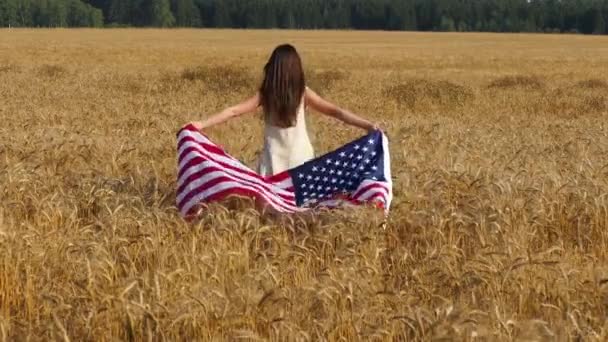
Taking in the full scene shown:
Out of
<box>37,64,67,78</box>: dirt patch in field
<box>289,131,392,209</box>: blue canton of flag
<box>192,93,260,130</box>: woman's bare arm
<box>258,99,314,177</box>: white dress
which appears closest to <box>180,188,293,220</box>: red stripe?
<box>289,131,392,209</box>: blue canton of flag

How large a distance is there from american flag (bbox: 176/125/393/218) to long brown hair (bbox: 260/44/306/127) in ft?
1.50

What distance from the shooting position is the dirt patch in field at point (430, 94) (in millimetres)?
21125

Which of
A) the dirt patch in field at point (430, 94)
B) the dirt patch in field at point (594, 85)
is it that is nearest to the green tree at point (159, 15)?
the dirt patch in field at point (594, 85)

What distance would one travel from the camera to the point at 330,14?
141875mm

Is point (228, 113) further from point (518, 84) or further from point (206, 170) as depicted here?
point (518, 84)

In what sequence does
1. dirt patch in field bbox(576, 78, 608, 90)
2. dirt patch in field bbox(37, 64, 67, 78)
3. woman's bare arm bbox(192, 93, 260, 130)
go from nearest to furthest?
woman's bare arm bbox(192, 93, 260, 130) < dirt patch in field bbox(576, 78, 608, 90) < dirt patch in field bbox(37, 64, 67, 78)

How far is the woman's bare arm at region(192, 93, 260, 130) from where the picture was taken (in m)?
7.11

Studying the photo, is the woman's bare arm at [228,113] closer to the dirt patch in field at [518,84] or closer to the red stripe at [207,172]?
the red stripe at [207,172]

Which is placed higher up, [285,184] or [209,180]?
[209,180]

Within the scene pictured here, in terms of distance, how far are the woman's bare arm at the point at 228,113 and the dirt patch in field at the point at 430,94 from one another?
1361cm

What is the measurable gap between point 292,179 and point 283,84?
2.34ft

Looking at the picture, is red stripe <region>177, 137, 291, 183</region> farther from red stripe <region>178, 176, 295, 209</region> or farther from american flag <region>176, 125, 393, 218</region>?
red stripe <region>178, 176, 295, 209</region>

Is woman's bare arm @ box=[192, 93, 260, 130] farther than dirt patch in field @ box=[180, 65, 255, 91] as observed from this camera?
No

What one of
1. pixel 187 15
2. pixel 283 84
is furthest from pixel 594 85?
pixel 187 15
